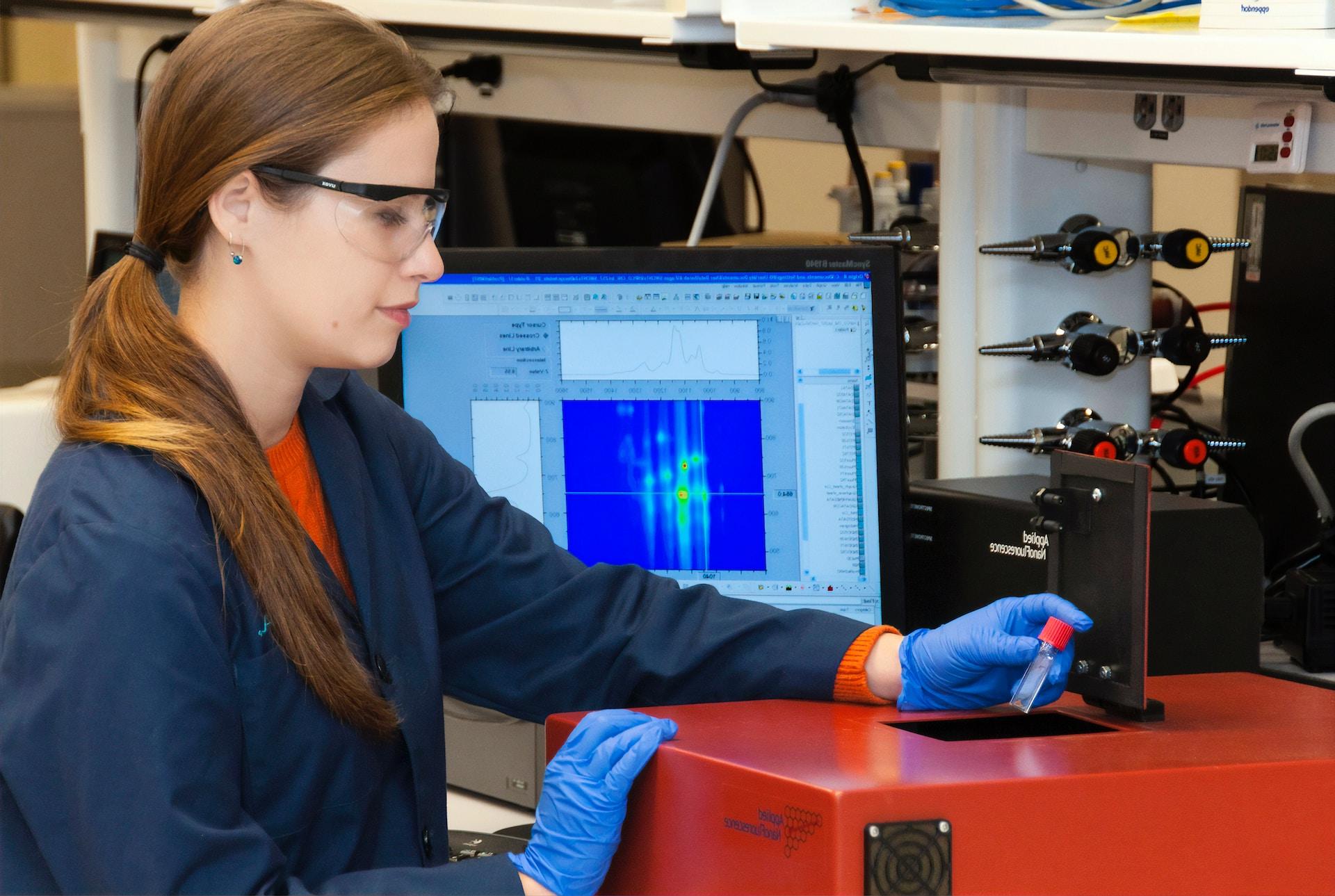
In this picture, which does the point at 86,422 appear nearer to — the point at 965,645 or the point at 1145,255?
the point at 965,645

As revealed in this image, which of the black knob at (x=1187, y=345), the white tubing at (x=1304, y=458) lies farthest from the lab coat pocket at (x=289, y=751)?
the white tubing at (x=1304, y=458)

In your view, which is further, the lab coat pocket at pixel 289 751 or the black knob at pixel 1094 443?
the black knob at pixel 1094 443

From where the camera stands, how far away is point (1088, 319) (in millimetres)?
1469

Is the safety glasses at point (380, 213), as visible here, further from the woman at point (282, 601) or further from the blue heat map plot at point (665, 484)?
the blue heat map plot at point (665, 484)

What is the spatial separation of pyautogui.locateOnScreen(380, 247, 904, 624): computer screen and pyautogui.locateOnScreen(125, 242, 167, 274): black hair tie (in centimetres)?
37

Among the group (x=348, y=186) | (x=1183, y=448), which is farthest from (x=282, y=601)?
(x=1183, y=448)

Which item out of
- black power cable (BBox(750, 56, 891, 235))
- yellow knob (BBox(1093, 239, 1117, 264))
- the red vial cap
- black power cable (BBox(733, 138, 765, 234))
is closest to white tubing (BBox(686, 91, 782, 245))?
black power cable (BBox(750, 56, 891, 235))

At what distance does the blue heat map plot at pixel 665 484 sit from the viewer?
1.38 m

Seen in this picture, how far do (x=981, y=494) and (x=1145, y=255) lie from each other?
0.98 ft

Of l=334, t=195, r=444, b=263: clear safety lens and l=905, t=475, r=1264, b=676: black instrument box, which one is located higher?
l=334, t=195, r=444, b=263: clear safety lens

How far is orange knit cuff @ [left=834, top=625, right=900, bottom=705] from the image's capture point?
1151mm

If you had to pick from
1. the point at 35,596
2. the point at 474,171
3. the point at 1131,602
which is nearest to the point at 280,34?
the point at 35,596

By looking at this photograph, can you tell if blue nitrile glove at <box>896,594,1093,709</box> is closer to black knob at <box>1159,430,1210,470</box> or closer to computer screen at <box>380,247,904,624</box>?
computer screen at <box>380,247,904,624</box>

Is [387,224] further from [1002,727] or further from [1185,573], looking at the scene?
[1185,573]
